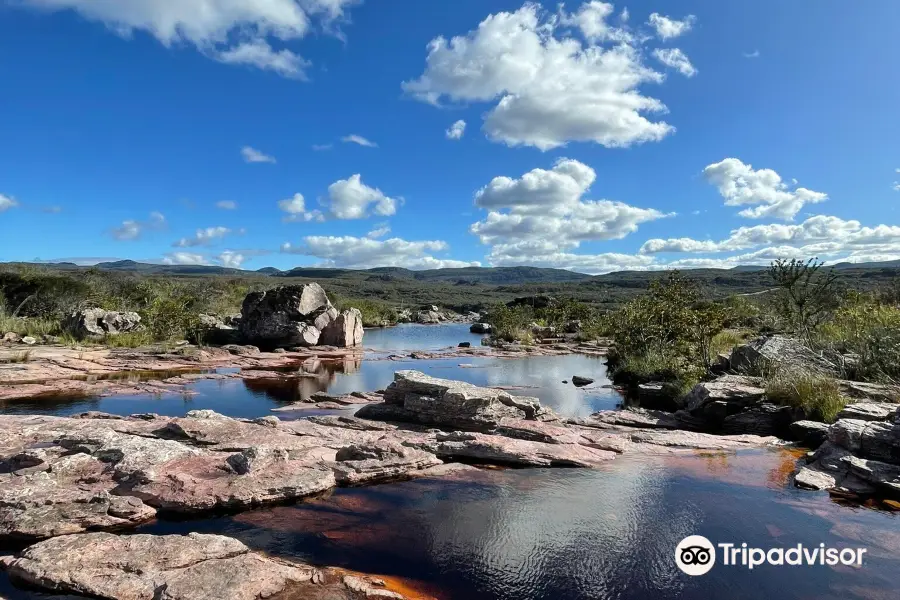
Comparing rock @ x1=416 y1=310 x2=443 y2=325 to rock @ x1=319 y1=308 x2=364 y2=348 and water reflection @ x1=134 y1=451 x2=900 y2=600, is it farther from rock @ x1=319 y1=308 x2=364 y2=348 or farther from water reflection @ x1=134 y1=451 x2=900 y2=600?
water reflection @ x1=134 y1=451 x2=900 y2=600

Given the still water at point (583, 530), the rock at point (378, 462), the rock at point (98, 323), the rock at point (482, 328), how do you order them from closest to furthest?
the still water at point (583, 530), the rock at point (378, 462), the rock at point (98, 323), the rock at point (482, 328)

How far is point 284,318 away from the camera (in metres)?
45.8

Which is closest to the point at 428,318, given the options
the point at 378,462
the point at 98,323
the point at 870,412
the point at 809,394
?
the point at 98,323

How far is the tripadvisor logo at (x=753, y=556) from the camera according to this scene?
777 centimetres

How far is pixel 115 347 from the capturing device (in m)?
35.4

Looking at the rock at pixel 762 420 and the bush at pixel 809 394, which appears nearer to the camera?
the bush at pixel 809 394

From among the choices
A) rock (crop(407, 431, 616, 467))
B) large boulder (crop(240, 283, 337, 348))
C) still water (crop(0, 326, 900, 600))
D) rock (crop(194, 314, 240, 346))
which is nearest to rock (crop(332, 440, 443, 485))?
still water (crop(0, 326, 900, 600))

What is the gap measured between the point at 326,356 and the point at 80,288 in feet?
86.2

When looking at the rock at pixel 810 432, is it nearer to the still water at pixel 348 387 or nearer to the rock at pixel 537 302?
the still water at pixel 348 387

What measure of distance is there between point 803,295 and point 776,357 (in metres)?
3.85

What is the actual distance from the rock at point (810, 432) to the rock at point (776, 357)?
3362mm

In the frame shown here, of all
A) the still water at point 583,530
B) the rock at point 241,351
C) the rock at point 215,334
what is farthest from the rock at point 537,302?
the still water at point 583,530

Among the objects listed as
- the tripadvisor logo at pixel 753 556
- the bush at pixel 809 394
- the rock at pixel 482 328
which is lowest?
the rock at pixel 482 328

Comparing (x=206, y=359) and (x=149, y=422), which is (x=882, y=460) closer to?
(x=149, y=422)
